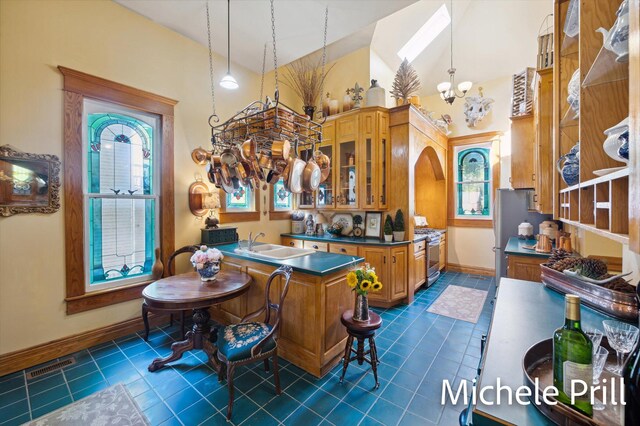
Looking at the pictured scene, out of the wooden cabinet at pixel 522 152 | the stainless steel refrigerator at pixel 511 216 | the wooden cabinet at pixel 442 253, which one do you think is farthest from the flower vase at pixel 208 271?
the wooden cabinet at pixel 442 253

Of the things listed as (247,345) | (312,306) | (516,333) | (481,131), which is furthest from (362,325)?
(481,131)

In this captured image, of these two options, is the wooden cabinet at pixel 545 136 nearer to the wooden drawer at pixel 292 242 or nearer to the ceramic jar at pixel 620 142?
the ceramic jar at pixel 620 142

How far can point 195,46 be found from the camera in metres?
3.47

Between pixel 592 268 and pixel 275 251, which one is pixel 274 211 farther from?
pixel 592 268

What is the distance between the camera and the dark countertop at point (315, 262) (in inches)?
87.4

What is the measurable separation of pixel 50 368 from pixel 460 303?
4.87m

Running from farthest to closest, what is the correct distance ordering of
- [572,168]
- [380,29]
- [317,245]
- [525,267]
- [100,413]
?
[317,245] → [380,29] → [525,267] → [100,413] → [572,168]

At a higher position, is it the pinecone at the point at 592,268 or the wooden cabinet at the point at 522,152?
the wooden cabinet at the point at 522,152

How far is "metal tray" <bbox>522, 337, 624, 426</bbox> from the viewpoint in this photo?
69 cm

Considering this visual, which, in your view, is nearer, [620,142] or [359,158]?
[620,142]

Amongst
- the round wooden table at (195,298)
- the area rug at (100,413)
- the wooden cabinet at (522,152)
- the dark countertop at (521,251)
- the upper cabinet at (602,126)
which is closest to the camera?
the upper cabinet at (602,126)

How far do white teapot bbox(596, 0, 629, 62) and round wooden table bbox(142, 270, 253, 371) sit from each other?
255cm

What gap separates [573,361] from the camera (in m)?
0.77

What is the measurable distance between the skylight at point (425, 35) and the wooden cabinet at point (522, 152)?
224 cm
